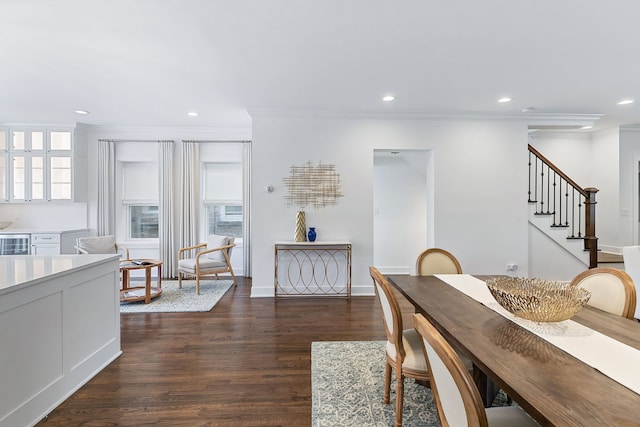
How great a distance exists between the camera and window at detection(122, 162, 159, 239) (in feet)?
18.6

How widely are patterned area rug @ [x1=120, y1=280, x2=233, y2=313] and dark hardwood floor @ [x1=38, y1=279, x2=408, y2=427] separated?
0.18m

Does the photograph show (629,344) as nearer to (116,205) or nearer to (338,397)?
(338,397)

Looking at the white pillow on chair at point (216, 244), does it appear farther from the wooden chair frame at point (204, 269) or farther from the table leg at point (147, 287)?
the table leg at point (147, 287)

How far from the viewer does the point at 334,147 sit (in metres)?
4.51

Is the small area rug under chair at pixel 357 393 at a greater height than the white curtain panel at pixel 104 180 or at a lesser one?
lesser

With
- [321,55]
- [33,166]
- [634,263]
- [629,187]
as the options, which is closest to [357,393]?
[321,55]

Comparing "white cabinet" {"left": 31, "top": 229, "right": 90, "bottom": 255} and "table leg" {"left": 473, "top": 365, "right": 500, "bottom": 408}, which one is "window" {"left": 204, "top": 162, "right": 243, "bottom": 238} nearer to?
"white cabinet" {"left": 31, "top": 229, "right": 90, "bottom": 255}

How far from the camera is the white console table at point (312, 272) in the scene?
14.6 feet

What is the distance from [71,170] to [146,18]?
4159 millimetres

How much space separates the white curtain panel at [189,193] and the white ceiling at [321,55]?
109cm

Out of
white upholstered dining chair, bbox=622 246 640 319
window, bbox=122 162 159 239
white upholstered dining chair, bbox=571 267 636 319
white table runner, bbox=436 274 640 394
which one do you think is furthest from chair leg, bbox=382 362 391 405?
window, bbox=122 162 159 239

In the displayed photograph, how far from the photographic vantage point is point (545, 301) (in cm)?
143

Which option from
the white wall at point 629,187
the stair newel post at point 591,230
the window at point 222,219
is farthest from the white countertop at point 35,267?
the white wall at point 629,187

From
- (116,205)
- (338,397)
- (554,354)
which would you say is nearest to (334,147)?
(338,397)
